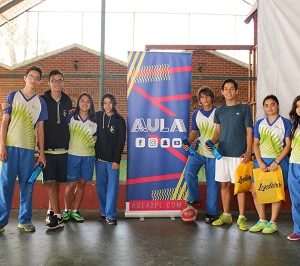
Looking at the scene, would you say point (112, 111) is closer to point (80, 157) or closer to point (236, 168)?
point (80, 157)

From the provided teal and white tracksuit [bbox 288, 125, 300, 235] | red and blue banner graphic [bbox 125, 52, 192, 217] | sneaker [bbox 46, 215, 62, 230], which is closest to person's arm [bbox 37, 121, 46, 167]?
sneaker [bbox 46, 215, 62, 230]

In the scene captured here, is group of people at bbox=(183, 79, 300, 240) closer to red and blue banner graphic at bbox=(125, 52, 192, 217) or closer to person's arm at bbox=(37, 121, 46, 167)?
red and blue banner graphic at bbox=(125, 52, 192, 217)

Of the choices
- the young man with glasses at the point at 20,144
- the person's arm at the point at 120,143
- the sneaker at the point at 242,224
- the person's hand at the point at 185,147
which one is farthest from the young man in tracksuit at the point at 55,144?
the sneaker at the point at 242,224

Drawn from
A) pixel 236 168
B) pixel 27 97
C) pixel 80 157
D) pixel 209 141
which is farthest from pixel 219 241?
pixel 27 97

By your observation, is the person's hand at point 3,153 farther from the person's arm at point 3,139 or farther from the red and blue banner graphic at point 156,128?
the red and blue banner graphic at point 156,128

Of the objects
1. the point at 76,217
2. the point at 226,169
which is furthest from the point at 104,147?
the point at 226,169

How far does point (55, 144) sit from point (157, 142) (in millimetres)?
1092

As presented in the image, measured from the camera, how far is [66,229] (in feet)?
11.7

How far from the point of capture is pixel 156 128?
405 cm

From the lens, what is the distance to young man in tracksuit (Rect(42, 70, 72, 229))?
11.8 ft

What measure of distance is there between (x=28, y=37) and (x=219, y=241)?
12292 mm

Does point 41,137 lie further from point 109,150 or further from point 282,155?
→ point 282,155

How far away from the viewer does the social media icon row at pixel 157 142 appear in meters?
4.04

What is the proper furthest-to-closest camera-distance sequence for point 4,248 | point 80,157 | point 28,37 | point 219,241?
point 28,37
point 80,157
point 219,241
point 4,248
